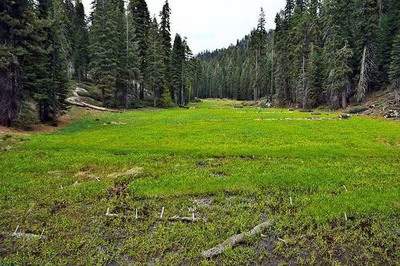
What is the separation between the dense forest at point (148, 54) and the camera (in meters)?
36.9

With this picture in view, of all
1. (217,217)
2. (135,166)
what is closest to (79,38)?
(135,166)

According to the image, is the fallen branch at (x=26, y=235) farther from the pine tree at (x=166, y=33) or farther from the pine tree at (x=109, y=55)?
the pine tree at (x=166, y=33)

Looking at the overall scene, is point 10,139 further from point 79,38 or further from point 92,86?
point 79,38

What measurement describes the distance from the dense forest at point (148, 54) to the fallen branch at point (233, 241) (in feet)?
91.0

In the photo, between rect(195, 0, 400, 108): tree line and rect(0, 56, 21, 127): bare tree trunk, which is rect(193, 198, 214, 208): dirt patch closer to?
rect(0, 56, 21, 127): bare tree trunk

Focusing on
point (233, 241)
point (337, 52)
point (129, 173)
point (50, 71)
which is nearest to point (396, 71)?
point (337, 52)

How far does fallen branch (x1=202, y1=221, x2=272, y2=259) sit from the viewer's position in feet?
42.7

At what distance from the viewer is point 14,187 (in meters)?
18.9

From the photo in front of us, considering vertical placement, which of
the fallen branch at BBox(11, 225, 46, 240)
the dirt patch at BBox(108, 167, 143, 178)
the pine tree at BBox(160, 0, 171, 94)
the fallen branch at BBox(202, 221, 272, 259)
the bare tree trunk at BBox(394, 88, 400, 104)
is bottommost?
the fallen branch at BBox(11, 225, 46, 240)

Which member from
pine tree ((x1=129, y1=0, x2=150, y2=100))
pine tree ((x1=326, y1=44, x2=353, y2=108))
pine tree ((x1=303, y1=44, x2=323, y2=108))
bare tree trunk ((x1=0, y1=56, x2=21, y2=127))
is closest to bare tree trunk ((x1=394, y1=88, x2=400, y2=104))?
pine tree ((x1=326, y1=44, x2=353, y2=108))

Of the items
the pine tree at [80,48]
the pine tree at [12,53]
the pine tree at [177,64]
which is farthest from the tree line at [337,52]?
the pine tree at [12,53]

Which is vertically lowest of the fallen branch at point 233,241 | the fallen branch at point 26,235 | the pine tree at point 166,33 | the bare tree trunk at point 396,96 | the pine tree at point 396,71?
the fallen branch at point 26,235

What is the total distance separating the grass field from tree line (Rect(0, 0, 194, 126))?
10.5 meters

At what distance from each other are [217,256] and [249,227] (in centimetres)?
227
